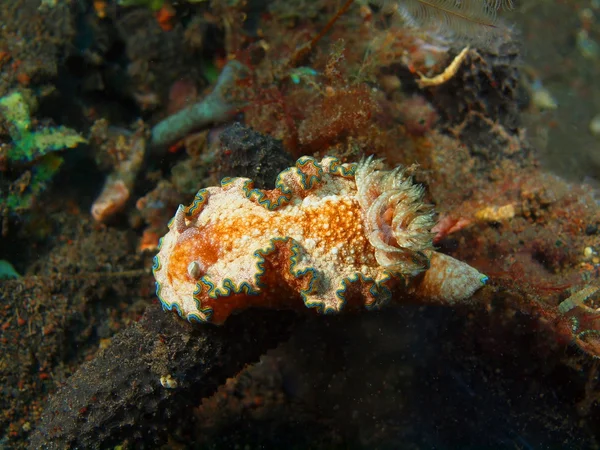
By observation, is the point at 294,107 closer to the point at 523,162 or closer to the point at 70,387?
the point at 523,162

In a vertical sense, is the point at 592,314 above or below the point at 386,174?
below

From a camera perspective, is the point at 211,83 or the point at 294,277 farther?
the point at 211,83

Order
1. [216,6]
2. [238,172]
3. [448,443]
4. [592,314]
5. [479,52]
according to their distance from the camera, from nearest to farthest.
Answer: [592,314] < [238,172] < [448,443] < [479,52] < [216,6]

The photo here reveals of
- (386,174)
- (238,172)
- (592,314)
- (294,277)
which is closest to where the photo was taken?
(294,277)

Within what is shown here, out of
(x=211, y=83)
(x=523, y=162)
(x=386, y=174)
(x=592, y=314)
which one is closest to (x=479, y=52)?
(x=523, y=162)

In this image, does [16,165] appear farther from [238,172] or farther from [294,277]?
[294,277]

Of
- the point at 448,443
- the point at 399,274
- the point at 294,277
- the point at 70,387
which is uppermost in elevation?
the point at 294,277

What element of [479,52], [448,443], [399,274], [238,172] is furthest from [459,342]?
[479,52]
